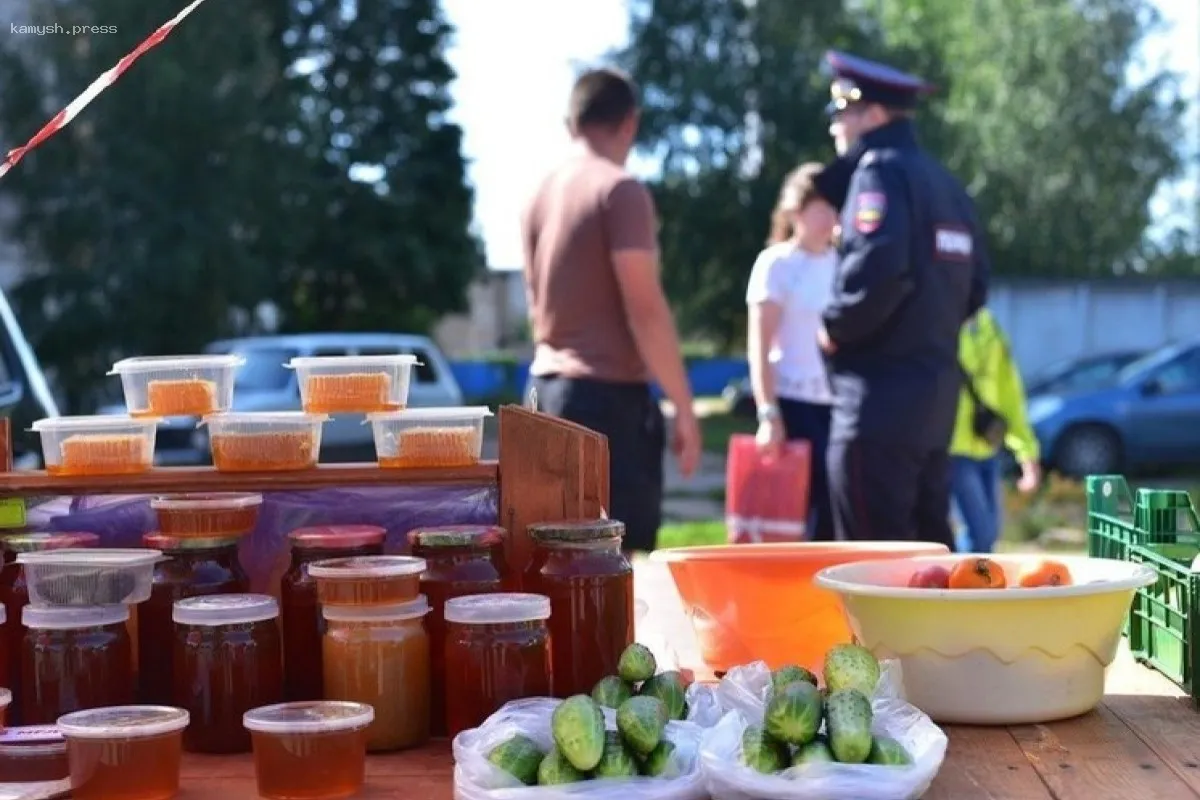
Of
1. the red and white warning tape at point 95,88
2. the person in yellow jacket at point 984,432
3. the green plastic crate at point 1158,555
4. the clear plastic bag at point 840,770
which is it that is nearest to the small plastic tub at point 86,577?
the red and white warning tape at point 95,88

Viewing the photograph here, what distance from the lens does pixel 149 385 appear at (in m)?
2.39

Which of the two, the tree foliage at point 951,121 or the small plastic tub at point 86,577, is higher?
the tree foliage at point 951,121

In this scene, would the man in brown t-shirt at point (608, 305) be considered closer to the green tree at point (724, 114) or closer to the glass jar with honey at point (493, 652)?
the glass jar with honey at point (493, 652)

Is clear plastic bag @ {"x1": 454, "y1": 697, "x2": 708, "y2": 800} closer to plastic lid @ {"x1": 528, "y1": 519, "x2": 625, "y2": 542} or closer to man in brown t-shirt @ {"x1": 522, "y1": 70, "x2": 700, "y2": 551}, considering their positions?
plastic lid @ {"x1": 528, "y1": 519, "x2": 625, "y2": 542}

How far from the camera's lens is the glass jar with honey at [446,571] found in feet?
6.81

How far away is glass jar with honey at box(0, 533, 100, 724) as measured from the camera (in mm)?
2119

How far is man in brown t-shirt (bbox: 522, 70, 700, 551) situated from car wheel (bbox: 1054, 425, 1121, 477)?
11.3m

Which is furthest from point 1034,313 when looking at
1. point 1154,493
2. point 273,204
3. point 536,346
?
point 1154,493

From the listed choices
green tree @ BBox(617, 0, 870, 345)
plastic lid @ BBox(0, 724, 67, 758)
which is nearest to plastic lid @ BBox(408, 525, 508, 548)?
plastic lid @ BBox(0, 724, 67, 758)

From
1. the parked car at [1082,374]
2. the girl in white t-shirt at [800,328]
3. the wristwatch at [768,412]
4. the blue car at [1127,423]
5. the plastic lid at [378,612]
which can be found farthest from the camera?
the parked car at [1082,374]

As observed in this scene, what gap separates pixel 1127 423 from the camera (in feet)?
48.5

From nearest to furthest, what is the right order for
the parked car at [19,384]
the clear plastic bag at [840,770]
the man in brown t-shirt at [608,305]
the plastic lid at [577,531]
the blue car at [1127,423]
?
the clear plastic bag at [840,770] < the plastic lid at [577,531] < the man in brown t-shirt at [608,305] < the parked car at [19,384] < the blue car at [1127,423]

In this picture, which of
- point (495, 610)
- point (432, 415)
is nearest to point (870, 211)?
point (432, 415)

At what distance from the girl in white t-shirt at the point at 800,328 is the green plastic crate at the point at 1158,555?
8.74ft
